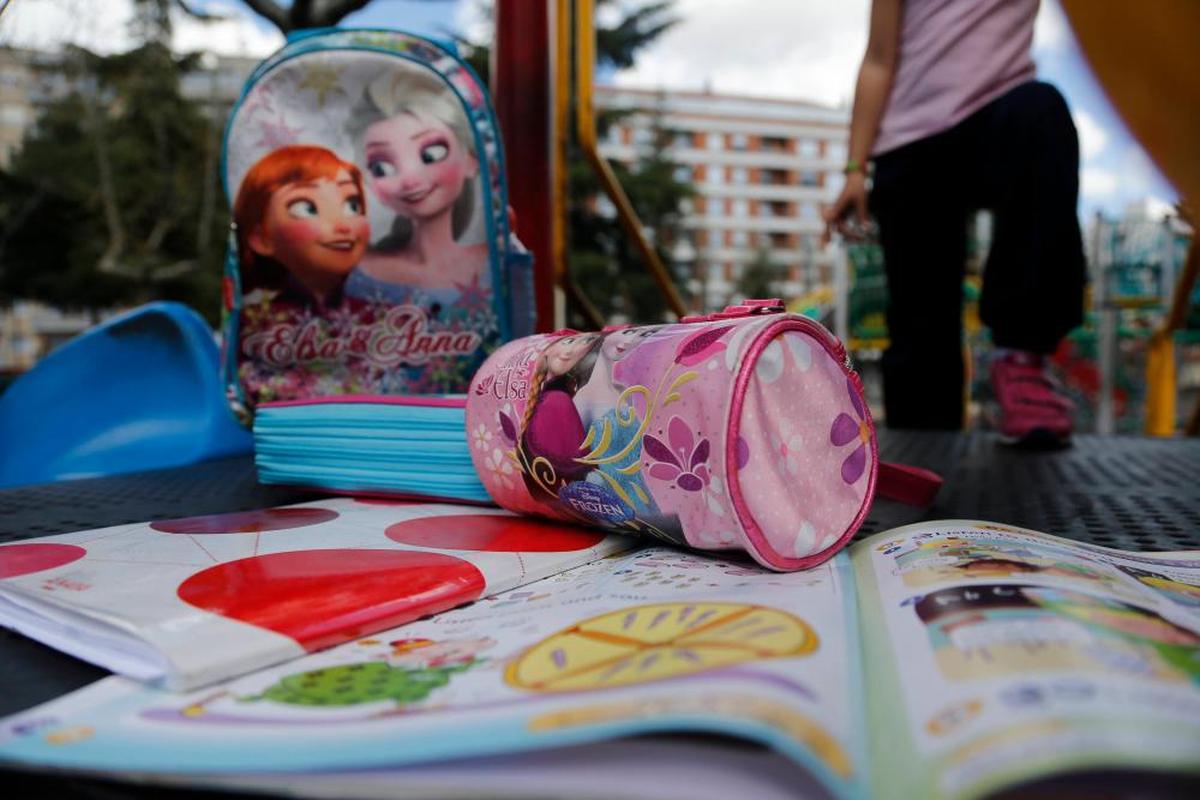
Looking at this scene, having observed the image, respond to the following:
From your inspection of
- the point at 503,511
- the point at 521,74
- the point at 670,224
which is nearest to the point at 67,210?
the point at 670,224

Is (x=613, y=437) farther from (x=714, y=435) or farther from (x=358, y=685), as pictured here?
(x=358, y=685)

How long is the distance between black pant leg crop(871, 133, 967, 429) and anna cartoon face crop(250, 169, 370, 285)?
2.76ft

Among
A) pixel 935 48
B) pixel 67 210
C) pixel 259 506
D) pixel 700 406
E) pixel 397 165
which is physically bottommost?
pixel 259 506

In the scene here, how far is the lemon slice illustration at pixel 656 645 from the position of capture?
13.4 inches

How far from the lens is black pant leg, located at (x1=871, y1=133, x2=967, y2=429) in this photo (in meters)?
1.33

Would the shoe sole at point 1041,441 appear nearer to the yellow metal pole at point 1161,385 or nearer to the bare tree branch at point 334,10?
the yellow metal pole at point 1161,385

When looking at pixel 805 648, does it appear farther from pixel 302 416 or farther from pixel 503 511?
pixel 302 416

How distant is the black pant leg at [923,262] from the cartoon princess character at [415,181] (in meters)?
0.72

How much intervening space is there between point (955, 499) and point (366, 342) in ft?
2.22

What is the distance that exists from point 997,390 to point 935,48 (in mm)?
526

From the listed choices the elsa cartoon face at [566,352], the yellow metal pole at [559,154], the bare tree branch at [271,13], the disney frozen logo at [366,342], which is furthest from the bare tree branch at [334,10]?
the elsa cartoon face at [566,352]

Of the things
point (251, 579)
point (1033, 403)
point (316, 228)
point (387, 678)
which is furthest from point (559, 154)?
point (387, 678)

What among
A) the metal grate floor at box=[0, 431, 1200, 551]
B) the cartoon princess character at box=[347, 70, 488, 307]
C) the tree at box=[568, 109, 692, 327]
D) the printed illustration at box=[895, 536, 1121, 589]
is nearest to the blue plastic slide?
the metal grate floor at box=[0, 431, 1200, 551]

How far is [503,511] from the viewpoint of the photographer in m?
0.77
